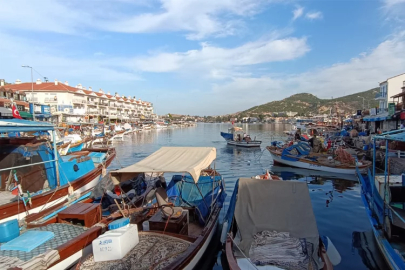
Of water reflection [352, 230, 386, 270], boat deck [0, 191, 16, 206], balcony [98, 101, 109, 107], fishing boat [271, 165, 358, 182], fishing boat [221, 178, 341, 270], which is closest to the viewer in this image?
fishing boat [221, 178, 341, 270]

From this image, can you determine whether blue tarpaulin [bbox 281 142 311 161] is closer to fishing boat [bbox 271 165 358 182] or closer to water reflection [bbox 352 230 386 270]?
fishing boat [bbox 271 165 358 182]

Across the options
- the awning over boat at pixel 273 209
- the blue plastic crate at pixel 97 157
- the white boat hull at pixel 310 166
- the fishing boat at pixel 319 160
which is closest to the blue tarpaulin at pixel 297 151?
the fishing boat at pixel 319 160

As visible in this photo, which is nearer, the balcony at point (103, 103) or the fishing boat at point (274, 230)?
the fishing boat at point (274, 230)

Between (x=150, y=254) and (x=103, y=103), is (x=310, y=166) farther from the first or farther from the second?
(x=103, y=103)

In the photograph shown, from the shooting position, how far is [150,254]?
5.80 metres

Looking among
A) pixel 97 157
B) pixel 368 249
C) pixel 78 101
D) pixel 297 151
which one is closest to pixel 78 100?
pixel 78 101

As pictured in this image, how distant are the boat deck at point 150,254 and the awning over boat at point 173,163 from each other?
63.6 inches

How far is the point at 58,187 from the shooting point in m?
10.4

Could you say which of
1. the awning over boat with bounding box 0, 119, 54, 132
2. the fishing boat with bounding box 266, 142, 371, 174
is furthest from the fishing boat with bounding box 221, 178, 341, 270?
the fishing boat with bounding box 266, 142, 371, 174

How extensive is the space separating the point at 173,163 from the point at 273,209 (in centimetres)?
308

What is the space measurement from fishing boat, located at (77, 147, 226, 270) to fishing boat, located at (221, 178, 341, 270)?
3.03 ft

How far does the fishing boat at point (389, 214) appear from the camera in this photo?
6.22 meters

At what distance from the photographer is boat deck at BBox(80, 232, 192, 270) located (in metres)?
5.37

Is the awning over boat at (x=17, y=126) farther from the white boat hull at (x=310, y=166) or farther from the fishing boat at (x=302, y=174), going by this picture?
the white boat hull at (x=310, y=166)
